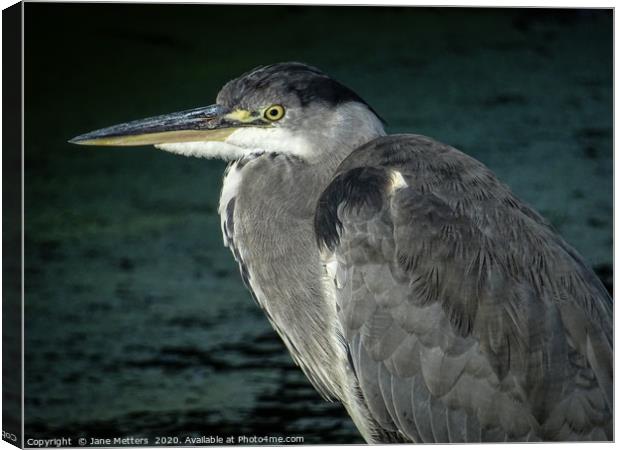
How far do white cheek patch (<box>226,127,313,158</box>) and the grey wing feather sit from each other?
29 centimetres

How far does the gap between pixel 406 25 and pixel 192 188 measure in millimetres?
1684

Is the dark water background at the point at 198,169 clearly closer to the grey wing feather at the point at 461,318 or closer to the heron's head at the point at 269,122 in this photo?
the heron's head at the point at 269,122

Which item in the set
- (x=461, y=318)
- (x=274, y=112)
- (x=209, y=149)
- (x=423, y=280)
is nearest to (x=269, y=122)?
(x=274, y=112)

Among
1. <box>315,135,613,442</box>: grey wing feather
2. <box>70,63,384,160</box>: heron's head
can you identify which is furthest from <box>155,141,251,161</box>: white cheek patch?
<box>315,135,613,442</box>: grey wing feather

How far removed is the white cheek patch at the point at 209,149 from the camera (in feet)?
13.2

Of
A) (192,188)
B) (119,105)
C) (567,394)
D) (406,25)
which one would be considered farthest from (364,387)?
(192,188)

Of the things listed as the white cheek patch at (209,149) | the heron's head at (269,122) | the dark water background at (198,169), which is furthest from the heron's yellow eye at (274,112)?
the dark water background at (198,169)

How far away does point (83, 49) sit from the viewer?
4.42m

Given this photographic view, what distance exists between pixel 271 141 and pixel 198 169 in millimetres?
2059

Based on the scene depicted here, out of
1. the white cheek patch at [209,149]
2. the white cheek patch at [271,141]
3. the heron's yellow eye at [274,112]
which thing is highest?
the heron's yellow eye at [274,112]

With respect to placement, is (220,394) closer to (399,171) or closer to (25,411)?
(25,411)

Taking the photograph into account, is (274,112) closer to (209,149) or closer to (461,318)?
(209,149)

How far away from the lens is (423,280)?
3.71m

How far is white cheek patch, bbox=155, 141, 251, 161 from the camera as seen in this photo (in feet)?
13.2
